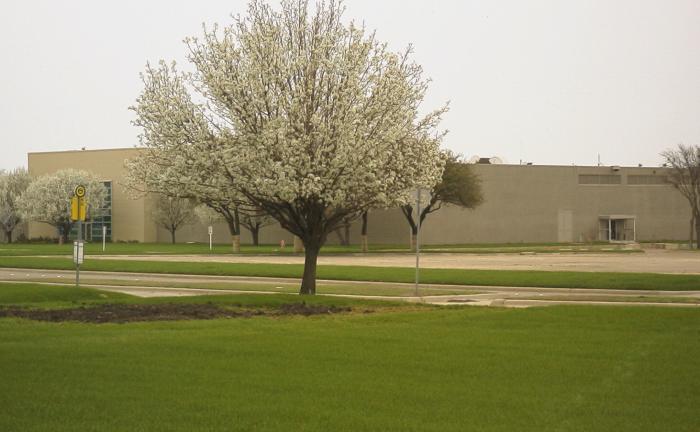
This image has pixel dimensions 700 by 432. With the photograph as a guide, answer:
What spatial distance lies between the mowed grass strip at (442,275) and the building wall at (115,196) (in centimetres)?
5093

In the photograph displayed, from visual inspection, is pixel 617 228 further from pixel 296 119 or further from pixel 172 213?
pixel 296 119

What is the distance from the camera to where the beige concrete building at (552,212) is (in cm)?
8344

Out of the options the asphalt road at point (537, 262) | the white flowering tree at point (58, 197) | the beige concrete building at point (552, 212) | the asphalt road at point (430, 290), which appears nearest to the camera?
the asphalt road at point (430, 290)

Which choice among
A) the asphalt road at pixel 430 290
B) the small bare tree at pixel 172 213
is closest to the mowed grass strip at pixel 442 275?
the asphalt road at pixel 430 290

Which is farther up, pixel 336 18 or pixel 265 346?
pixel 336 18

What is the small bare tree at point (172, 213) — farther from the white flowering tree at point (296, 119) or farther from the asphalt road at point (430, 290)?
the white flowering tree at point (296, 119)

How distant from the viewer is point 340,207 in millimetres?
21156

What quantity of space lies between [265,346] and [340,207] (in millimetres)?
9666

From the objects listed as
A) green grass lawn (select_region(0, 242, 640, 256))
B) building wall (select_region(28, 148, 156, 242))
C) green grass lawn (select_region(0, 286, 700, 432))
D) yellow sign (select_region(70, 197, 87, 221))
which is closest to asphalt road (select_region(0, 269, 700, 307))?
yellow sign (select_region(70, 197, 87, 221))

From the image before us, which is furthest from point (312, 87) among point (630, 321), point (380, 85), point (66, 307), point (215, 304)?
point (630, 321)

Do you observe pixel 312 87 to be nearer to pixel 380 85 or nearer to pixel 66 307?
pixel 380 85

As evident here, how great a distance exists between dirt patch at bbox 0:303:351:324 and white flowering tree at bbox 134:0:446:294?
2934mm

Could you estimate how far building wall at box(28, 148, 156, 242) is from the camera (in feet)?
306

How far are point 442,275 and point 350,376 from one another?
921 inches
